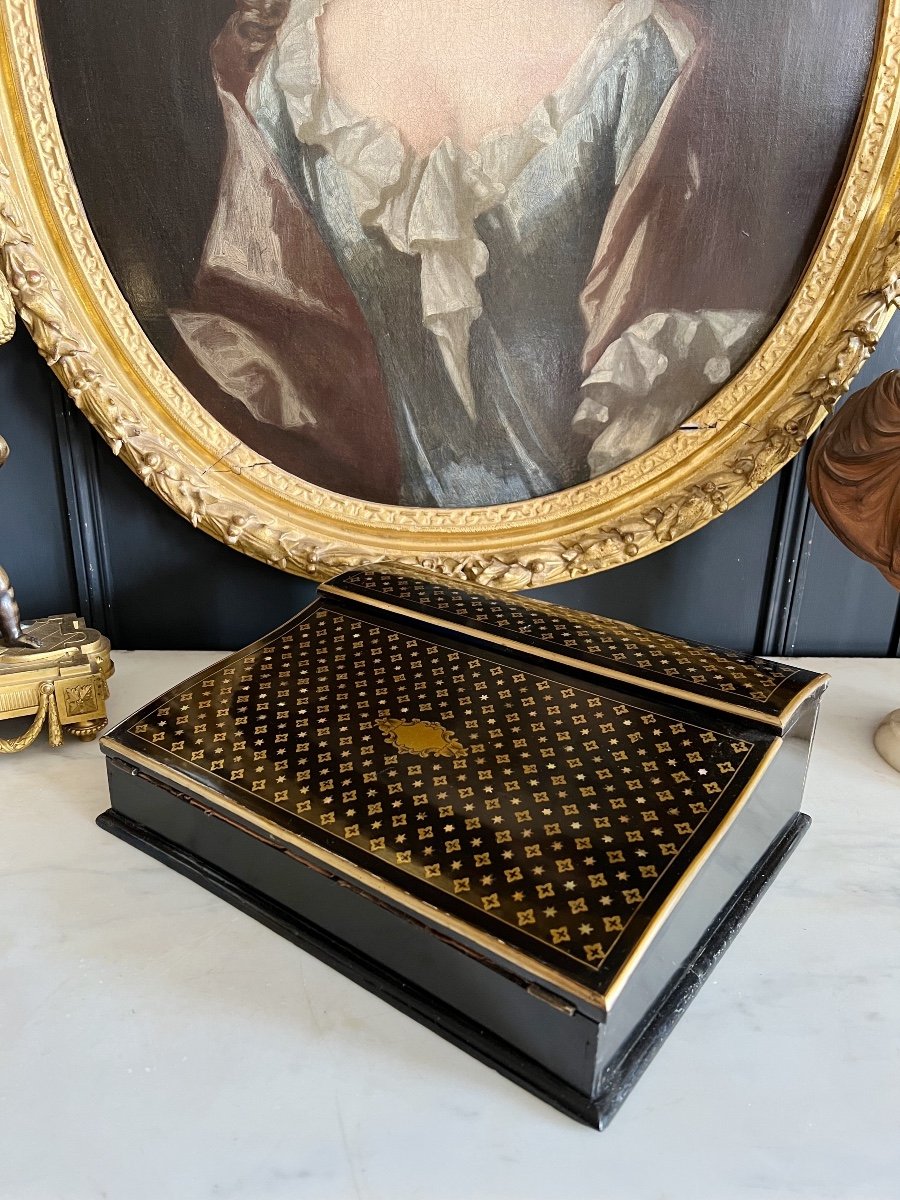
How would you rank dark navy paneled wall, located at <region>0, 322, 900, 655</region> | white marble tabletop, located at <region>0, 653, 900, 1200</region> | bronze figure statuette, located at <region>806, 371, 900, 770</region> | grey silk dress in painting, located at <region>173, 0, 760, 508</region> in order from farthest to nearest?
dark navy paneled wall, located at <region>0, 322, 900, 655</region> → grey silk dress in painting, located at <region>173, 0, 760, 508</region> → bronze figure statuette, located at <region>806, 371, 900, 770</region> → white marble tabletop, located at <region>0, 653, 900, 1200</region>

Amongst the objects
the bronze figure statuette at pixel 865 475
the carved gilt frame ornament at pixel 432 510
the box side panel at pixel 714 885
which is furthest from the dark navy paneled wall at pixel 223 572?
the box side panel at pixel 714 885

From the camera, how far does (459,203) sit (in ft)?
4.83

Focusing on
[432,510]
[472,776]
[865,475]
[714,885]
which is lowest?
[714,885]

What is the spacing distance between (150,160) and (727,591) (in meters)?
1.36

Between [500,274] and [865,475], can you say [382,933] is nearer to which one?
[865,475]

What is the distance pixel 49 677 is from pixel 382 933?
78 cm

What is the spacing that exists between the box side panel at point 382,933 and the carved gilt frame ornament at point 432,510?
654 mm

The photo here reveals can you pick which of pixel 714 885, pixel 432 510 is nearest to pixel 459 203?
pixel 432 510

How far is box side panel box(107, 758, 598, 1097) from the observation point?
→ 82cm

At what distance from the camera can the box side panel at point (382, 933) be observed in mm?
818

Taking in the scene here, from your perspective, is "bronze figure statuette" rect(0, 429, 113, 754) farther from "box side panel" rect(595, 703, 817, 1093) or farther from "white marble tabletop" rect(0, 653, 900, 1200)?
"box side panel" rect(595, 703, 817, 1093)

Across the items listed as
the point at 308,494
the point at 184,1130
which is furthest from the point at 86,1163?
the point at 308,494

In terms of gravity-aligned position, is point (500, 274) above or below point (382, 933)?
above

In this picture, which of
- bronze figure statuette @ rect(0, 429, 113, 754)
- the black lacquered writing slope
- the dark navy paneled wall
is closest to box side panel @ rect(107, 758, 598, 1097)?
the black lacquered writing slope
